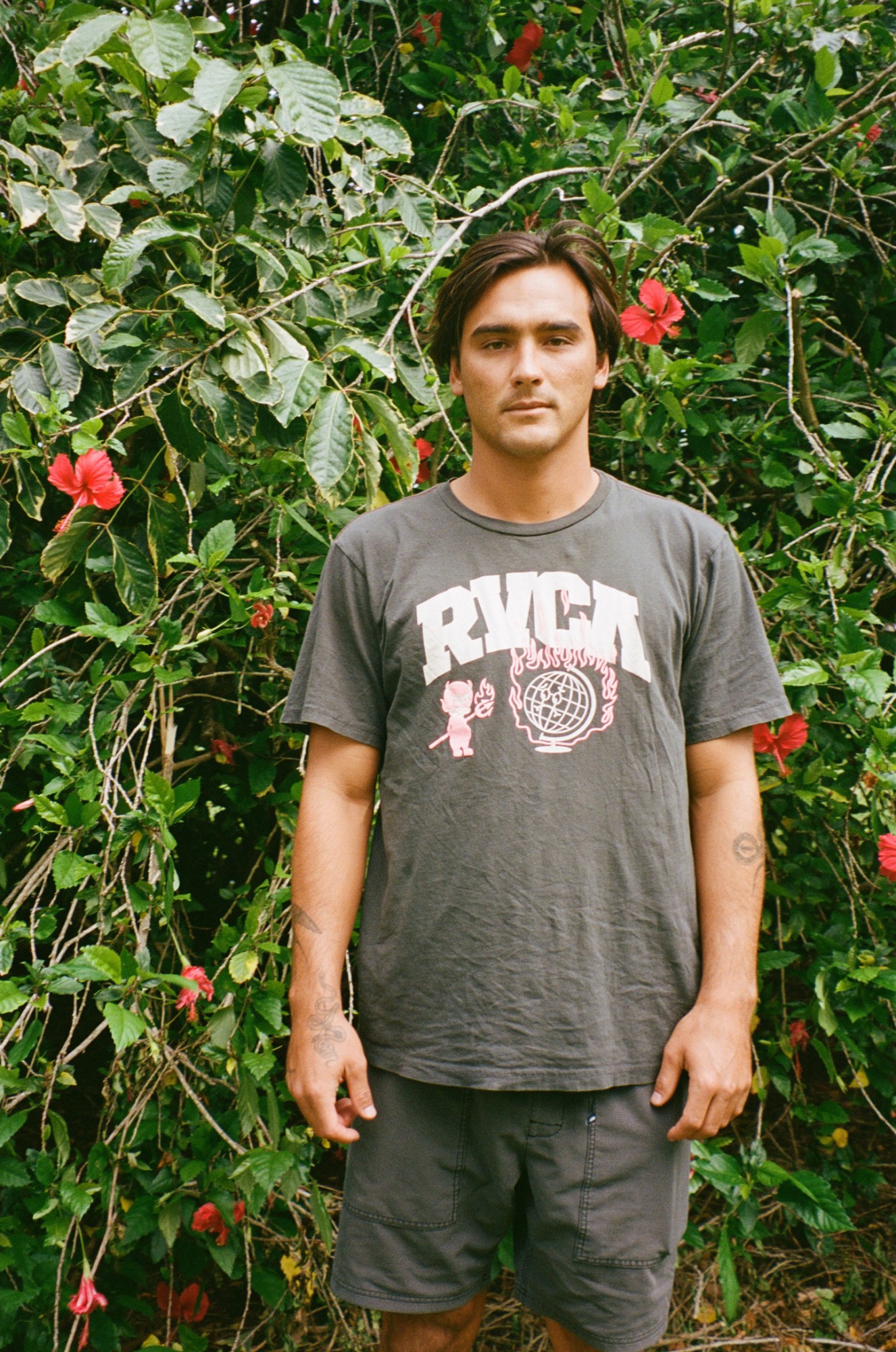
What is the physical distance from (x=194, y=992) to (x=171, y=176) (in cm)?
127

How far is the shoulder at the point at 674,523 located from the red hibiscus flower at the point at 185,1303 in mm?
1723

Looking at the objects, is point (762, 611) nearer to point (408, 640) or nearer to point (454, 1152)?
point (408, 640)

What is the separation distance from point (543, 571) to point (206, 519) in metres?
0.83

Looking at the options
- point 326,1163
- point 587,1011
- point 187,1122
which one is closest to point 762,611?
point 587,1011

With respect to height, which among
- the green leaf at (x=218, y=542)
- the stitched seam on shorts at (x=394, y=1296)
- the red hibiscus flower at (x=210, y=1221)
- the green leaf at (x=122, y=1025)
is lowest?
the red hibiscus flower at (x=210, y=1221)

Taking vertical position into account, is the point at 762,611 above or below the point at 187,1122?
above

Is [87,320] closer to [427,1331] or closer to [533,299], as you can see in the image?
[533,299]

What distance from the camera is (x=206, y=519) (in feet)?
6.36

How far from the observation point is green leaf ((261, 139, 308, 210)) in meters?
1.53

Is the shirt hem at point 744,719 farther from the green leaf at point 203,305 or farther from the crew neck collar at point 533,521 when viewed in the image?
the green leaf at point 203,305

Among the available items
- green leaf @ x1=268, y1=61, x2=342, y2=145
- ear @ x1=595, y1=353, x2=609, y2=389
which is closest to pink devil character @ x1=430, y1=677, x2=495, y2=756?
ear @ x1=595, y1=353, x2=609, y2=389

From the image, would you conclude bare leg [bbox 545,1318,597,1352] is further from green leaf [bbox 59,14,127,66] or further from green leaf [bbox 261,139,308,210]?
green leaf [bbox 59,14,127,66]

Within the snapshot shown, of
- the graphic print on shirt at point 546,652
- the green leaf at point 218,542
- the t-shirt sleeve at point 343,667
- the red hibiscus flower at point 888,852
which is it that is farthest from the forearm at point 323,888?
the red hibiscus flower at point 888,852

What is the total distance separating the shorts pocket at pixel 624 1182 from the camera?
4.31ft
